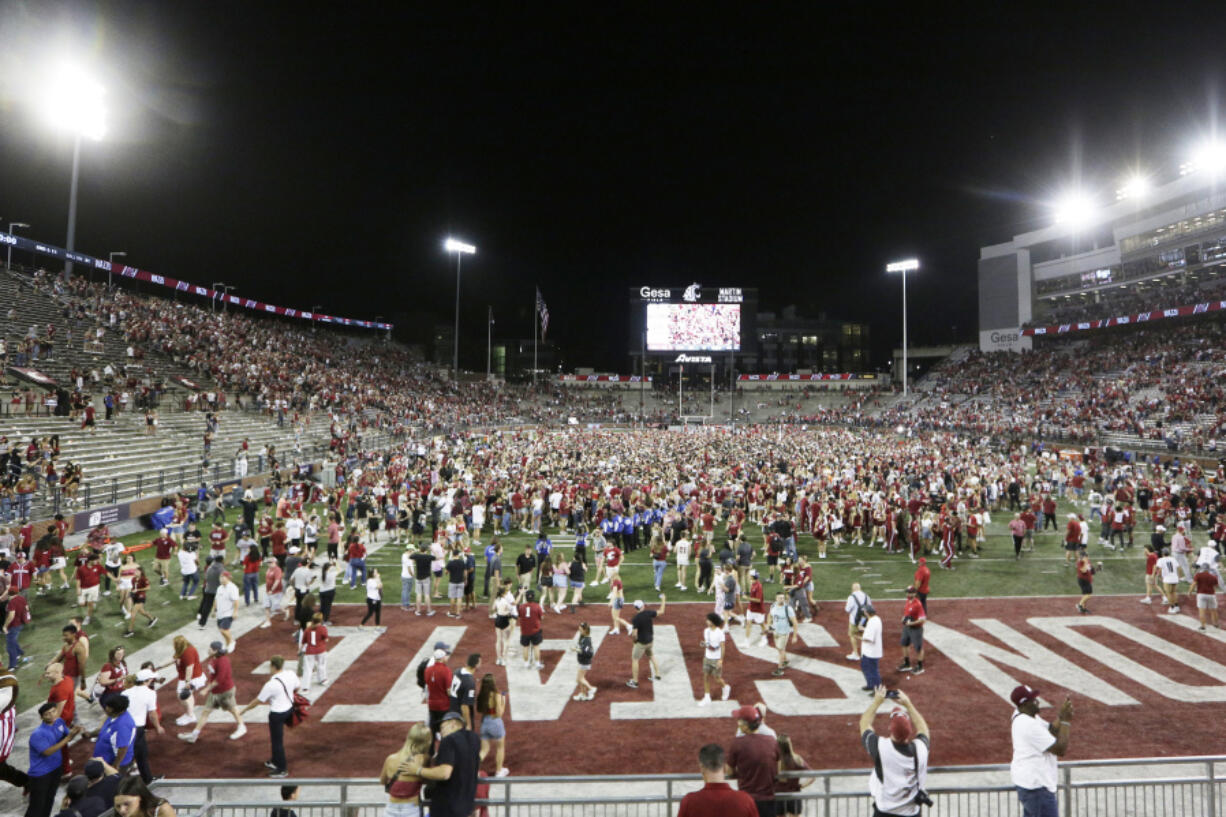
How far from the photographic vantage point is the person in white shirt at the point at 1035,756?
5.27 metres

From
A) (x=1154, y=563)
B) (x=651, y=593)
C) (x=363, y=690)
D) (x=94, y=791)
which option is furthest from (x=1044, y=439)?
(x=94, y=791)

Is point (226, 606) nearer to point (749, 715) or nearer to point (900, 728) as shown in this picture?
point (749, 715)

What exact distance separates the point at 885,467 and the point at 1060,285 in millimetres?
53810

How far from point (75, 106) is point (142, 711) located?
3417 cm

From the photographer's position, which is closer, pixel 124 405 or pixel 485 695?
pixel 485 695

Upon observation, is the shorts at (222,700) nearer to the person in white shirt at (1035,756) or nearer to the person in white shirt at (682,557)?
the person in white shirt at (1035,756)

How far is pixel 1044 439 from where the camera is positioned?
4097cm

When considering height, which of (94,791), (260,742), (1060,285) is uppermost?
(1060,285)

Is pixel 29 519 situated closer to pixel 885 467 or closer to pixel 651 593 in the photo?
pixel 651 593

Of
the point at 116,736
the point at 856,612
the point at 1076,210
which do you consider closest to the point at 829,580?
the point at 856,612

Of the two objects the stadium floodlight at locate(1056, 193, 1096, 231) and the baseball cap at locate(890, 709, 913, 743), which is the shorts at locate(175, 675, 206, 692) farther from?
the stadium floodlight at locate(1056, 193, 1096, 231)

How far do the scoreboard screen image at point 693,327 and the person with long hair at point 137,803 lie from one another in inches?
2891

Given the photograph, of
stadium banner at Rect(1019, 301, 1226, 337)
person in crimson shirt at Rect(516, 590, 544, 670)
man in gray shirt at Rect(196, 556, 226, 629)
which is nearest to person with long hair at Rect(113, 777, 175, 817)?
person in crimson shirt at Rect(516, 590, 544, 670)

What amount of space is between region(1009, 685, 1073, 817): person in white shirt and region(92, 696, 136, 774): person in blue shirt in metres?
8.31
